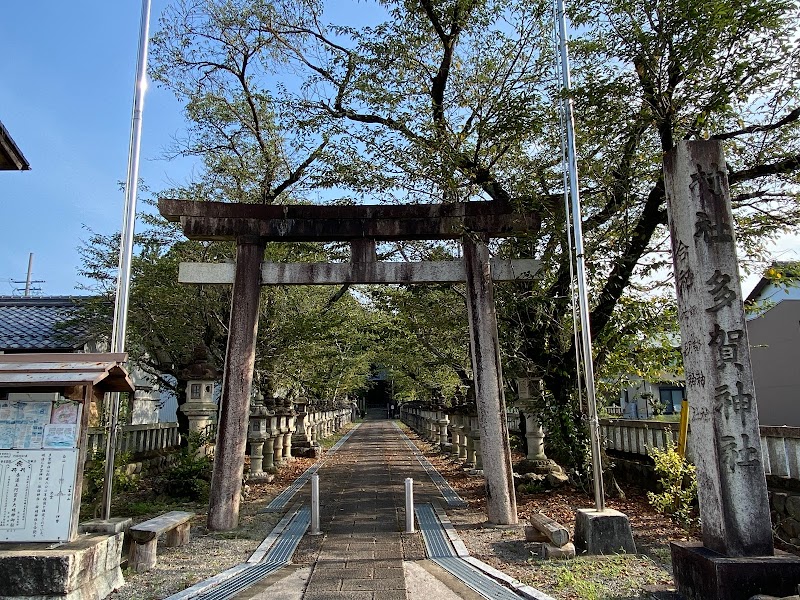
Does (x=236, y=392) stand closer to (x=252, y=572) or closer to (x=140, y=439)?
(x=252, y=572)

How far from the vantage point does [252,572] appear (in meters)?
6.60

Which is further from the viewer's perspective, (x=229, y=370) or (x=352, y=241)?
(x=352, y=241)

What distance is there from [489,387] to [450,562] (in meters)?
3.14

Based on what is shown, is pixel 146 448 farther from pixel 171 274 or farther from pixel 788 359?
pixel 788 359

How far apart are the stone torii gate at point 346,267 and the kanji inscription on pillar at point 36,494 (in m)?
3.66

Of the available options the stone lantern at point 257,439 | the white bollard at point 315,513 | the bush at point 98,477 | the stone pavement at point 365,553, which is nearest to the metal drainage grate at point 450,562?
the stone pavement at point 365,553

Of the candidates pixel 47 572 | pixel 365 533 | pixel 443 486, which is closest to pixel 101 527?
pixel 47 572

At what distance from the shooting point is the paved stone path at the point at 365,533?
5.97m

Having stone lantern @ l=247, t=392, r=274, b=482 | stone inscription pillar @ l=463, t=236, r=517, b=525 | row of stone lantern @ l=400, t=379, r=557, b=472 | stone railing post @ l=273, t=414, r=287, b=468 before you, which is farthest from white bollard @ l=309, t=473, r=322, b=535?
stone railing post @ l=273, t=414, r=287, b=468

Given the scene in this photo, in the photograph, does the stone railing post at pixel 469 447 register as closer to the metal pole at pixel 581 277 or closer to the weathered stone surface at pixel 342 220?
the weathered stone surface at pixel 342 220

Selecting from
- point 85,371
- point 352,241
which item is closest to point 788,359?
point 352,241

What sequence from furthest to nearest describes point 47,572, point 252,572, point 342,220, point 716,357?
point 342,220
point 252,572
point 716,357
point 47,572

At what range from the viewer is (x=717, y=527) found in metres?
5.00

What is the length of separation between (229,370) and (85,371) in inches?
150
